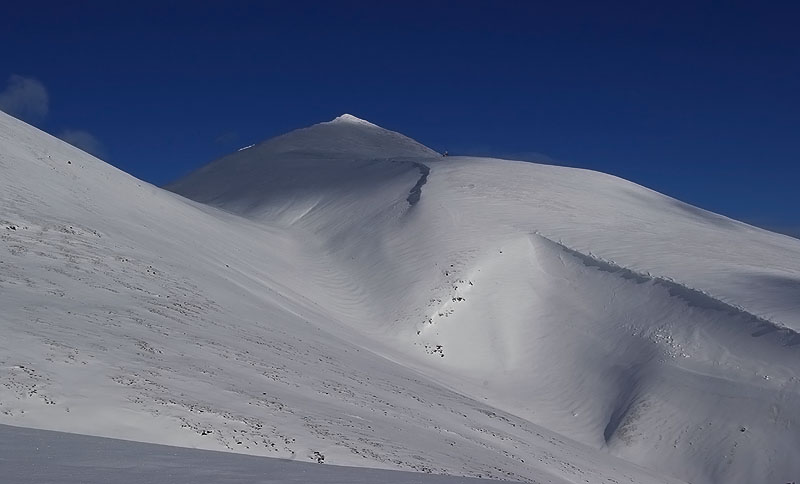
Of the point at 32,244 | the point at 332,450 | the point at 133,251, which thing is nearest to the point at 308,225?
the point at 133,251

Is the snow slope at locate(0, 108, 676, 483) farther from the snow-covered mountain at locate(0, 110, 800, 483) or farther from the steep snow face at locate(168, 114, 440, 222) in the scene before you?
the steep snow face at locate(168, 114, 440, 222)

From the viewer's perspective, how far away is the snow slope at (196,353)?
9.66 metres

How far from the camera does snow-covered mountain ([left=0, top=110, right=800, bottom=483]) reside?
35.7 feet

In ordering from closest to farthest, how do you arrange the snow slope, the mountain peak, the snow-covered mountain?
the snow slope → the snow-covered mountain → the mountain peak

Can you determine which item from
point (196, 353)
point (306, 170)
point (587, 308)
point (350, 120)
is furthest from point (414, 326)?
point (350, 120)

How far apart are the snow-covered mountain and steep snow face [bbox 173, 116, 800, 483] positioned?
10 cm

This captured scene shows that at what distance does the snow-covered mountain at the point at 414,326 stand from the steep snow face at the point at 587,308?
0.10m

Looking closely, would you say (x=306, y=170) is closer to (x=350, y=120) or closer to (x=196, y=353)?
(x=350, y=120)

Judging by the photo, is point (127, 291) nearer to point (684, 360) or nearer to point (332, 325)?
point (332, 325)

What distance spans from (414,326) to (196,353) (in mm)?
14995

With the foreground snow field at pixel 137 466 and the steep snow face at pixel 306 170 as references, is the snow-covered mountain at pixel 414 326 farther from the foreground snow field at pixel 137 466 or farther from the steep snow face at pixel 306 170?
the steep snow face at pixel 306 170

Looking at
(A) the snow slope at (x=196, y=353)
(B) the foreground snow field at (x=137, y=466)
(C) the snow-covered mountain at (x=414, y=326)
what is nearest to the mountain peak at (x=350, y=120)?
(C) the snow-covered mountain at (x=414, y=326)

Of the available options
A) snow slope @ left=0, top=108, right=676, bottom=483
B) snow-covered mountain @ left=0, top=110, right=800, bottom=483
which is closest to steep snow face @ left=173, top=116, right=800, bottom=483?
snow-covered mountain @ left=0, top=110, right=800, bottom=483

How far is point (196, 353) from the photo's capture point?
13.0 metres
